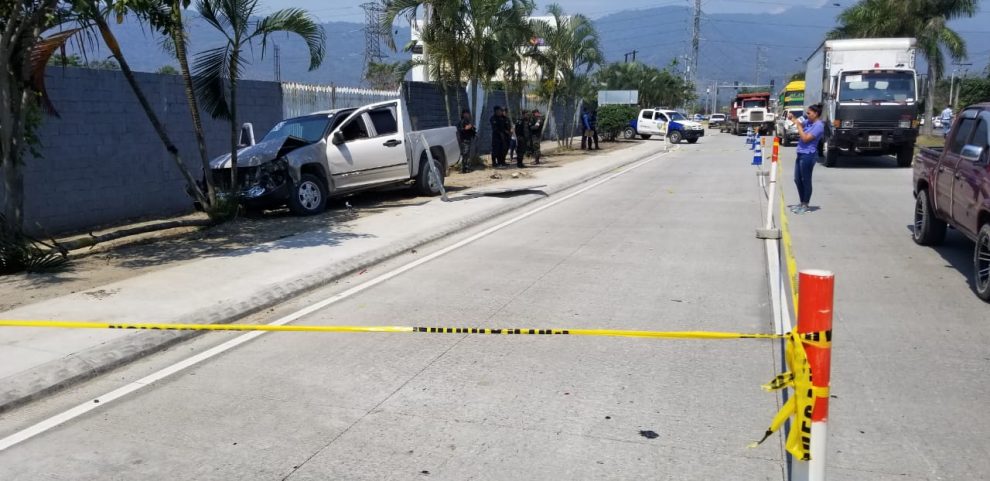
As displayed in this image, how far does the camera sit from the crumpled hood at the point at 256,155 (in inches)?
511

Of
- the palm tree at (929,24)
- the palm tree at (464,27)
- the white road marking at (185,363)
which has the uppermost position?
the palm tree at (929,24)

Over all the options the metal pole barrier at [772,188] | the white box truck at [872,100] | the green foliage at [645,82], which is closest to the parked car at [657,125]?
the green foliage at [645,82]

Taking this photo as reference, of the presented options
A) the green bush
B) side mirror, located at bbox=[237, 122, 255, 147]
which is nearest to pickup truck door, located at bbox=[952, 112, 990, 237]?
side mirror, located at bbox=[237, 122, 255, 147]

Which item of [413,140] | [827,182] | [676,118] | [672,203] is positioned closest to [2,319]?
[413,140]

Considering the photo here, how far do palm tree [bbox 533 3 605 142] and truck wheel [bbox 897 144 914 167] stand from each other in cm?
1279

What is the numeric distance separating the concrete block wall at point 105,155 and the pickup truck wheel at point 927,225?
11897mm

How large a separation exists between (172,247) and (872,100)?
19.4m

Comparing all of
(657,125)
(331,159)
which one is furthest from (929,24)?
(331,159)

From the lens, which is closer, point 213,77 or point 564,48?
point 213,77

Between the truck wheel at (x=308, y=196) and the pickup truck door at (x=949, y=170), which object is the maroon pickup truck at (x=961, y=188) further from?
the truck wheel at (x=308, y=196)

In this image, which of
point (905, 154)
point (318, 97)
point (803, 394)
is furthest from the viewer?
point (905, 154)

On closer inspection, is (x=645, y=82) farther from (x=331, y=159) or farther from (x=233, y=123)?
(x=233, y=123)

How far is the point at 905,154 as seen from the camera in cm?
2250

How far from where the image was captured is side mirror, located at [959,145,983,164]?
7.68 meters
